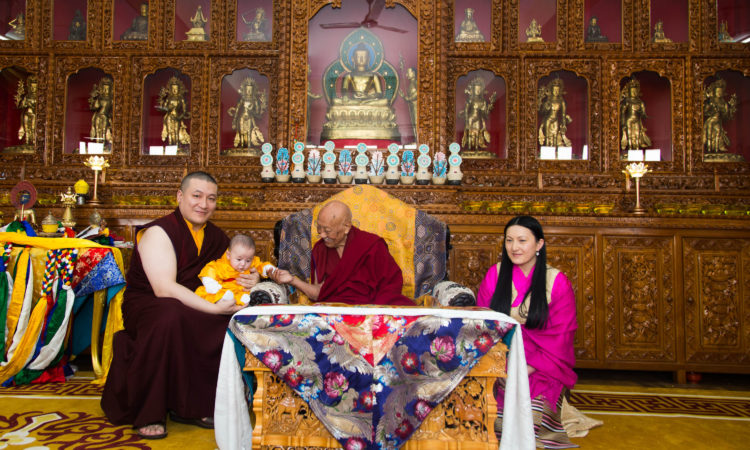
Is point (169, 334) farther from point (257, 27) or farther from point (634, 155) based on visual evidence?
point (634, 155)

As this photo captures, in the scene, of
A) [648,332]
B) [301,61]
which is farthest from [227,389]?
[301,61]

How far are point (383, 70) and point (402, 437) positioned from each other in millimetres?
3942

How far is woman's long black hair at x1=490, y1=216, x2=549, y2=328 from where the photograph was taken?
8.34 ft

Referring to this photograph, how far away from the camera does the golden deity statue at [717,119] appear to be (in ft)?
16.4

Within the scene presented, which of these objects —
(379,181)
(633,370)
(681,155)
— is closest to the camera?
(633,370)

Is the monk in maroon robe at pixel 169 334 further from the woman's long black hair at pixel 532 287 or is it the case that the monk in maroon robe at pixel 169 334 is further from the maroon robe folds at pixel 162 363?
the woman's long black hair at pixel 532 287

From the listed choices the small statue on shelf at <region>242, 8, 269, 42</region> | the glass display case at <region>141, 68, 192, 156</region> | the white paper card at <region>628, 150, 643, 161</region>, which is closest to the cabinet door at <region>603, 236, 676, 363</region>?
the white paper card at <region>628, 150, 643, 161</region>

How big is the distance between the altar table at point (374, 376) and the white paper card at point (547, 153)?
3404 millimetres

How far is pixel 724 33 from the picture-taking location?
5.06m

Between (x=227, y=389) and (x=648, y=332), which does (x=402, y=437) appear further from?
(x=648, y=332)

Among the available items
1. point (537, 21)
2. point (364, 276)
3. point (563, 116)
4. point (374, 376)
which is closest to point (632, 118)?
point (563, 116)

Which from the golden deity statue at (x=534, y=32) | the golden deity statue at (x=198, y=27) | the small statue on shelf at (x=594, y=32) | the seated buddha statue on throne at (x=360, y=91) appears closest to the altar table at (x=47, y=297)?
the seated buddha statue on throne at (x=360, y=91)

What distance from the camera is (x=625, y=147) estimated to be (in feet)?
16.7

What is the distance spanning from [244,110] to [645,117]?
13.5 feet
